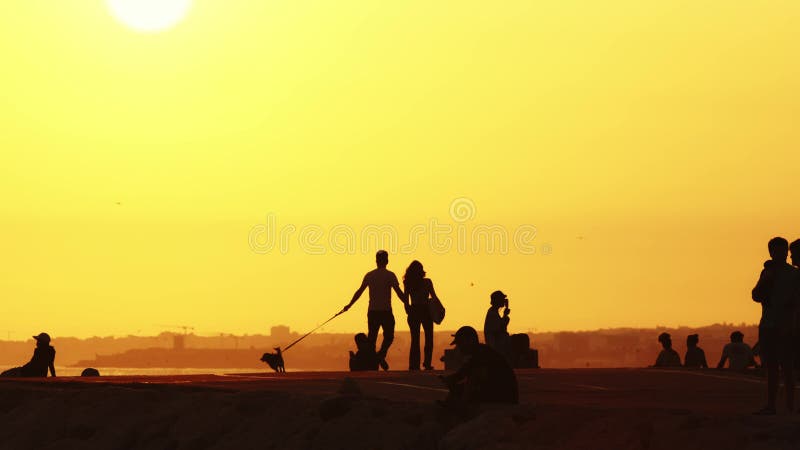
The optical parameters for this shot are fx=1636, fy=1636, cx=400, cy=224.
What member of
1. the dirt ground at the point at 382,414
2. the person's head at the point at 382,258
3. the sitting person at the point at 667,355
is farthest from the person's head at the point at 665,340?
the person's head at the point at 382,258

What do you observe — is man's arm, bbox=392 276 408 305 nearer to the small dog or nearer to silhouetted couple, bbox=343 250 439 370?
silhouetted couple, bbox=343 250 439 370

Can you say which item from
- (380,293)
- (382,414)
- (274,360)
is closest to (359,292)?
(380,293)

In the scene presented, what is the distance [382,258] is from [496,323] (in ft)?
10.4

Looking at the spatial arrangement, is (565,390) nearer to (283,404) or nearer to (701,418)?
(283,404)

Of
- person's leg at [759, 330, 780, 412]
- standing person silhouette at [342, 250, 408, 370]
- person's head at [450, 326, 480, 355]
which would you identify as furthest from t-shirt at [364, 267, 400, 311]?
person's leg at [759, 330, 780, 412]

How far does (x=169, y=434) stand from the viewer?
22406 mm

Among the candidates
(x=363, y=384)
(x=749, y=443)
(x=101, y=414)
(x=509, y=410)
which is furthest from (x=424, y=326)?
(x=749, y=443)

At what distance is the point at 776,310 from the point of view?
17359mm

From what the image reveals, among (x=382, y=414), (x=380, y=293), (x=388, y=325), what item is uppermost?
(x=380, y=293)

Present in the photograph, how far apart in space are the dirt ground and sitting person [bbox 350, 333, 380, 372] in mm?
2826

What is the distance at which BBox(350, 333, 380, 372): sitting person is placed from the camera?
32.4m

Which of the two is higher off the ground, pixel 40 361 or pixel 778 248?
pixel 778 248

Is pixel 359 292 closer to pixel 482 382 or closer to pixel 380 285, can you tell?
pixel 380 285

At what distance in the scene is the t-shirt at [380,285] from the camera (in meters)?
30.1
